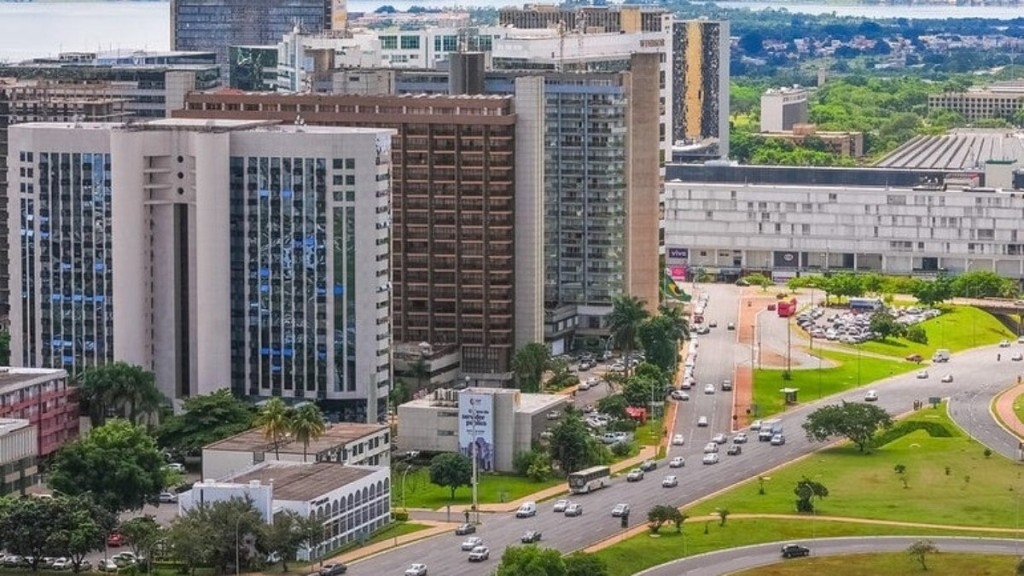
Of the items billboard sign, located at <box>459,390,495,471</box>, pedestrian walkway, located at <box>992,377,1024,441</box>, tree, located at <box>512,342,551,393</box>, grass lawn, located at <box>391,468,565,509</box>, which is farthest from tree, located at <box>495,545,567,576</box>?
tree, located at <box>512,342,551,393</box>

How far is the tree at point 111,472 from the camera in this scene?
370 feet

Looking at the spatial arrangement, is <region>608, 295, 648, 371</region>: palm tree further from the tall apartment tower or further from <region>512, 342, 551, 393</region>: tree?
the tall apartment tower

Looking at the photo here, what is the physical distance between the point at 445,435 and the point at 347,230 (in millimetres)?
11480

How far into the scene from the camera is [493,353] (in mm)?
148125

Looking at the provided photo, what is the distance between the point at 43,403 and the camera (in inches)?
4867

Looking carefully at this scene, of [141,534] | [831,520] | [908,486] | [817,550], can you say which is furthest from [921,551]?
[141,534]

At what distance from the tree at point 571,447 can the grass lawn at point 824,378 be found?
63.2 ft

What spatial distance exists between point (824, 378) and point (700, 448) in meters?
22.4

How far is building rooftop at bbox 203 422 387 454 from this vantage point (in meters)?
116

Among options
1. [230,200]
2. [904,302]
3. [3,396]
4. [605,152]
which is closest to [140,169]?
[230,200]

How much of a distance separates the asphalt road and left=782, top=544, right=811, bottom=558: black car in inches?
10.3

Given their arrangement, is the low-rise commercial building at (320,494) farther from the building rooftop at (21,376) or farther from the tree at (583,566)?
the building rooftop at (21,376)

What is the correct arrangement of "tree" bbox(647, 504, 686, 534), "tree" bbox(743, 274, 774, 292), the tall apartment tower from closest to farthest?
"tree" bbox(647, 504, 686, 534)
the tall apartment tower
"tree" bbox(743, 274, 774, 292)

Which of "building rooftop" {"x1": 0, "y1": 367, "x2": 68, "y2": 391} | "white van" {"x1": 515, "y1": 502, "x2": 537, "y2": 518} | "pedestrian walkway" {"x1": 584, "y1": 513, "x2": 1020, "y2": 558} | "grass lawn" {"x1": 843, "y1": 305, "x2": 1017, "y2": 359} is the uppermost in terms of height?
"building rooftop" {"x1": 0, "y1": 367, "x2": 68, "y2": 391}
